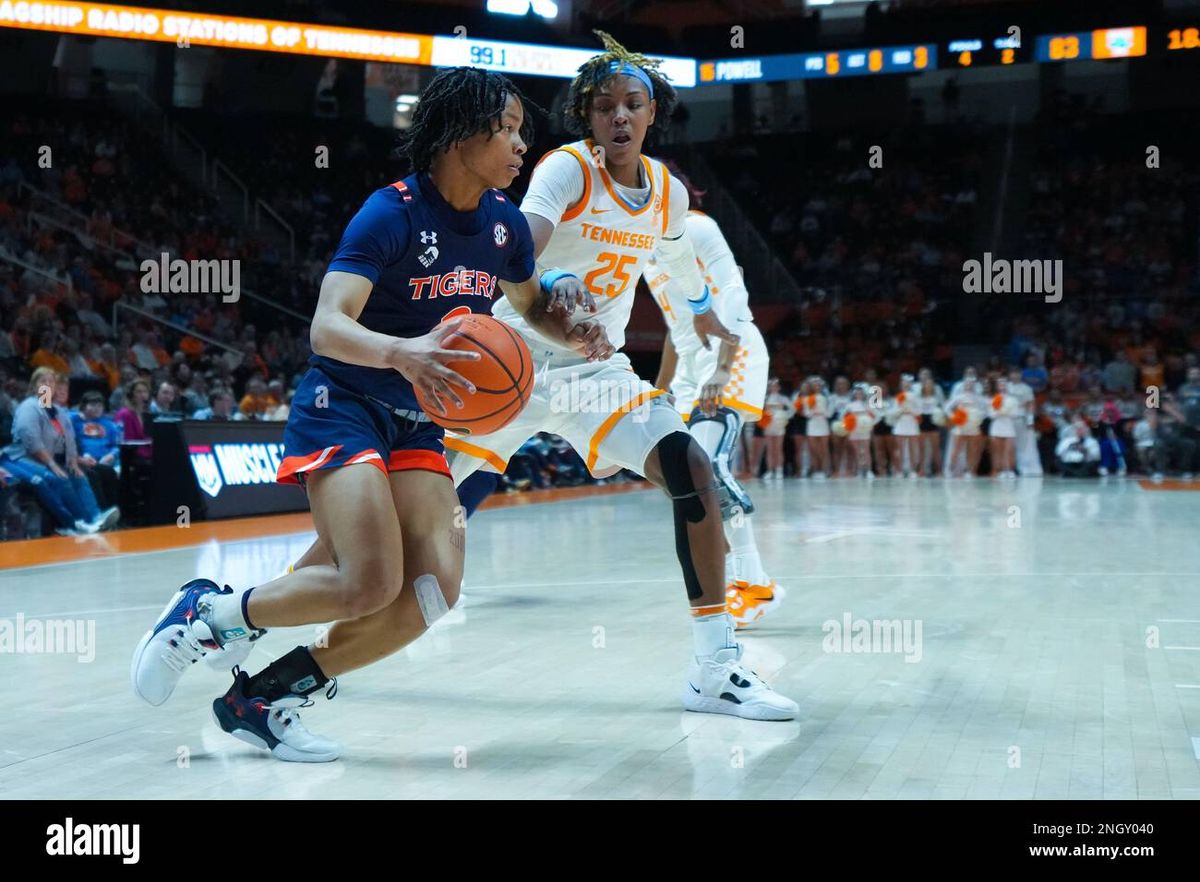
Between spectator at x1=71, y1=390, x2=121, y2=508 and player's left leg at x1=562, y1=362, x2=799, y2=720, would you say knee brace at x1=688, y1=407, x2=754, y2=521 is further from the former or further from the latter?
spectator at x1=71, y1=390, x2=121, y2=508

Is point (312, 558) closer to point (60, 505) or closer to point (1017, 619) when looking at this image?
point (1017, 619)

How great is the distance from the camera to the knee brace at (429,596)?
3330mm

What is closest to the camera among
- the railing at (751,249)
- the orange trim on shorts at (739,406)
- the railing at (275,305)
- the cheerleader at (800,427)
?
the orange trim on shorts at (739,406)

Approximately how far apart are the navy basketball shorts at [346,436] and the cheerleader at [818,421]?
1723 cm

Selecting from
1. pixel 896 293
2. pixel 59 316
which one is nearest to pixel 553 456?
pixel 59 316

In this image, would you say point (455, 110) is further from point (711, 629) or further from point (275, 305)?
point (275, 305)

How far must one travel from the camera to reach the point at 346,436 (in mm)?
3328

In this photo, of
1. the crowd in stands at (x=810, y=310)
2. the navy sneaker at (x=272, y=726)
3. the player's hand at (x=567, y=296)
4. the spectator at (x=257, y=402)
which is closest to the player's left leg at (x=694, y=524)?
the player's hand at (x=567, y=296)

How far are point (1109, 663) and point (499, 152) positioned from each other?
9.85 feet

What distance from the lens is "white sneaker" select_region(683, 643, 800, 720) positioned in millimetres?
3781

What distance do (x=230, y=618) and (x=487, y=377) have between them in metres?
1.02

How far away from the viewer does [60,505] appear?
1022 centimetres

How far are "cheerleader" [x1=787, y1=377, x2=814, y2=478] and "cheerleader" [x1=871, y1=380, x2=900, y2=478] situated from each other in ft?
3.81

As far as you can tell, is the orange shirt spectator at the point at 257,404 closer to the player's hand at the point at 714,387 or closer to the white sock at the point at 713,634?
the player's hand at the point at 714,387
